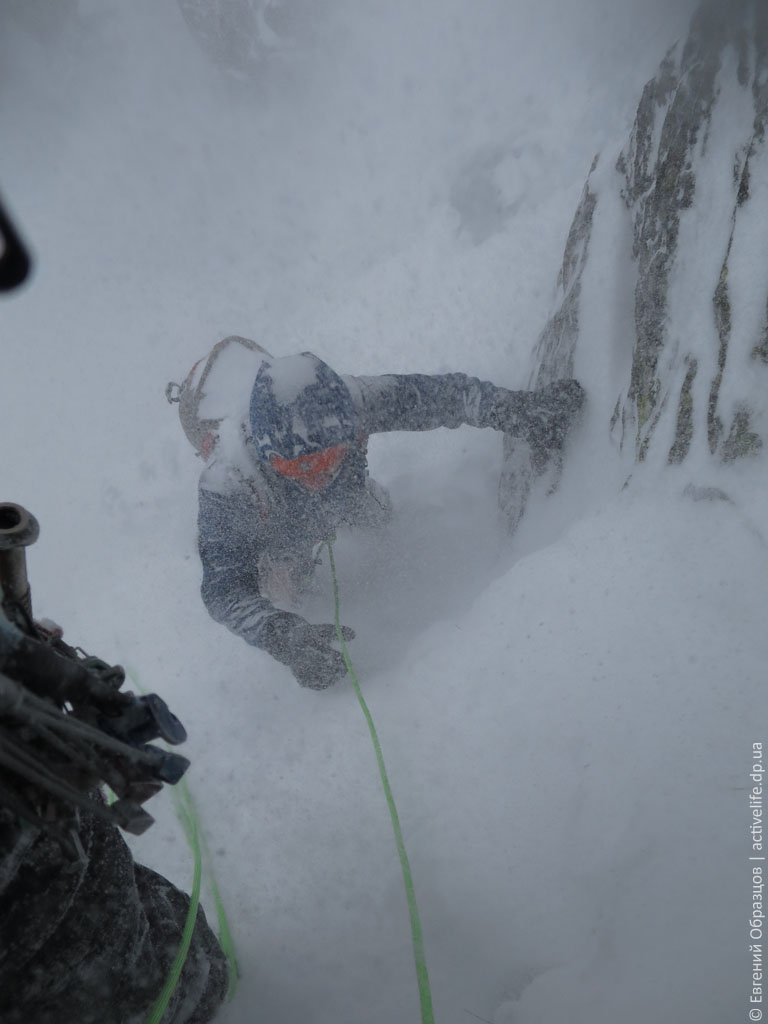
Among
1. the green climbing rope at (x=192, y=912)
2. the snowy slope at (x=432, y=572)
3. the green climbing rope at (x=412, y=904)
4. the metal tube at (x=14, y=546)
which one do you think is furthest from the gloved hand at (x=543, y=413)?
the metal tube at (x=14, y=546)

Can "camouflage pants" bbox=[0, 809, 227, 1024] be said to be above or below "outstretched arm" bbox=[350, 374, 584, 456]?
below

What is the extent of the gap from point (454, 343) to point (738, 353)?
3313mm

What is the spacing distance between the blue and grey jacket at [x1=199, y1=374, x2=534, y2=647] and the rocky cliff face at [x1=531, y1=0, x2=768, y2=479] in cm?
63

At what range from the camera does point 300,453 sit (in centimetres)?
303

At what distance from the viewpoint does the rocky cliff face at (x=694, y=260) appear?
2.21 m

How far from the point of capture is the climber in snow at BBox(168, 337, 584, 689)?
10.0 ft

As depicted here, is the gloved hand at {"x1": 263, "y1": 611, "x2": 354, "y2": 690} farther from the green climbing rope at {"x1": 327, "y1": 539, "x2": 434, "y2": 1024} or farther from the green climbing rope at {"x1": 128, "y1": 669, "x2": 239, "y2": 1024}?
the green climbing rope at {"x1": 128, "y1": 669, "x2": 239, "y2": 1024}

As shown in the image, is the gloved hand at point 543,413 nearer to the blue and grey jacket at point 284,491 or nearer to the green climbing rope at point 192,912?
the blue and grey jacket at point 284,491

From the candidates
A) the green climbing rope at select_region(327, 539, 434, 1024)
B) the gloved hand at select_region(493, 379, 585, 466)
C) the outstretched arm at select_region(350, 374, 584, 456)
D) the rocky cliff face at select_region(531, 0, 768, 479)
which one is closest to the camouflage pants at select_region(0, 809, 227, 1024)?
the green climbing rope at select_region(327, 539, 434, 1024)

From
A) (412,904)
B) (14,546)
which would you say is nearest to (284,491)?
(412,904)

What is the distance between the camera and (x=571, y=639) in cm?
232

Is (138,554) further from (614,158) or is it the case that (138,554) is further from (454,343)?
(614,158)

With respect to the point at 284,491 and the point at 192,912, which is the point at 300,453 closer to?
the point at 284,491

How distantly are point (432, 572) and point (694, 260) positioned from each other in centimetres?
232
